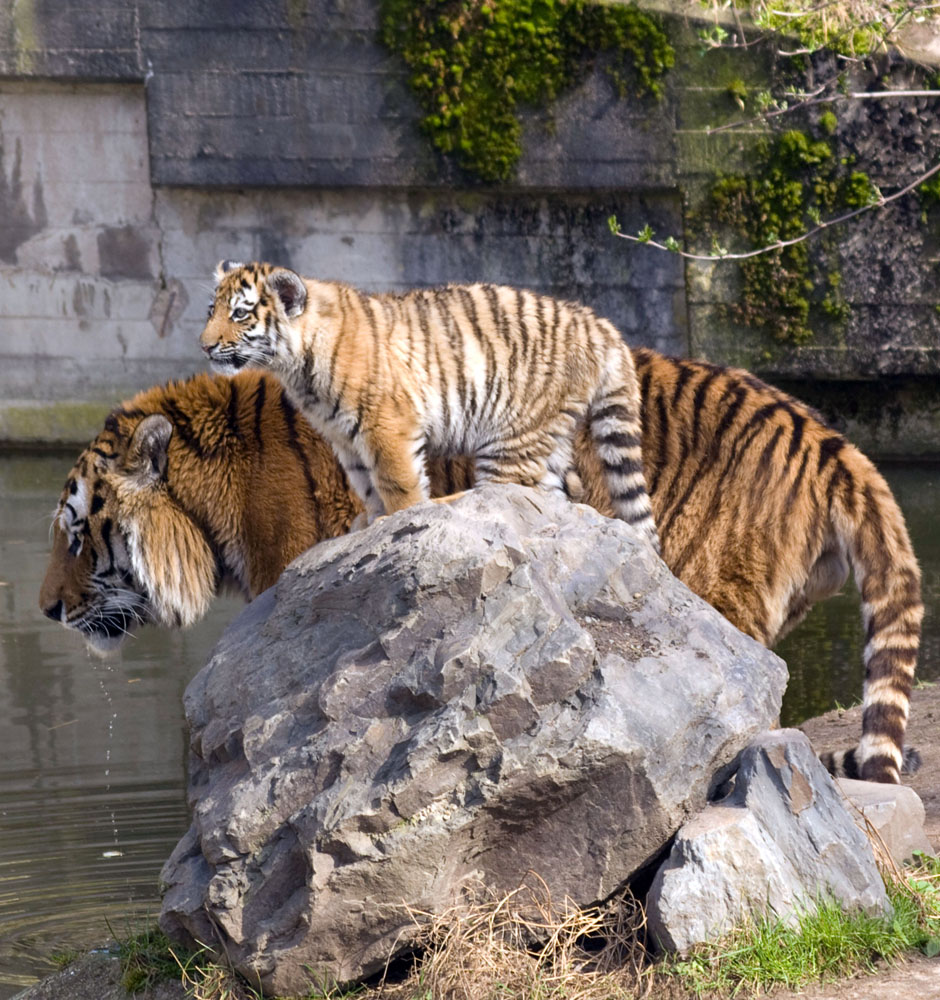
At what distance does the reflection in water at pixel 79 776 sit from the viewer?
3.92m

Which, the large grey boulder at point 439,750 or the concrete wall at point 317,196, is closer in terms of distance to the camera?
the large grey boulder at point 439,750

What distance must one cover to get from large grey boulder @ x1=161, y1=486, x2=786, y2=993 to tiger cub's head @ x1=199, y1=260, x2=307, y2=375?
1.15 m

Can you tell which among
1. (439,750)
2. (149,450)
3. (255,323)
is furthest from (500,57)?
(439,750)

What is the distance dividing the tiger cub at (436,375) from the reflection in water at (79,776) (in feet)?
4.72

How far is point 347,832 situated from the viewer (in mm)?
2816

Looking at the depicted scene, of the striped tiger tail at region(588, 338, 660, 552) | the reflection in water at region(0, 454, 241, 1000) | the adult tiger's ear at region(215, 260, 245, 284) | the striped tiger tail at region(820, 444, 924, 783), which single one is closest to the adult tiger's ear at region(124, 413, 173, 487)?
the adult tiger's ear at region(215, 260, 245, 284)

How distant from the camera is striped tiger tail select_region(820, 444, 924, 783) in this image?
3.82 metres

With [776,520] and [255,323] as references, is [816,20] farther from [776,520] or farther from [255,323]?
[255,323]

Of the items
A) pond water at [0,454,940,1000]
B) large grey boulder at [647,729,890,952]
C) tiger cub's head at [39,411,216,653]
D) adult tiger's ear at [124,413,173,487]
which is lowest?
pond water at [0,454,940,1000]

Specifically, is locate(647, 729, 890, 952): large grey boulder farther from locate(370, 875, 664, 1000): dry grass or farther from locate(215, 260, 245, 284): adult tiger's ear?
locate(215, 260, 245, 284): adult tiger's ear

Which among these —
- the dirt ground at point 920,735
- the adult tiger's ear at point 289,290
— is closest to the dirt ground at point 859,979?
the dirt ground at point 920,735

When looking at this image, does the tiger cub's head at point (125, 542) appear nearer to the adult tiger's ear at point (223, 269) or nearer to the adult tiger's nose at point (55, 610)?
the adult tiger's nose at point (55, 610)

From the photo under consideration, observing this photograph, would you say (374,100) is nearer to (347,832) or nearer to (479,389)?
(479,389)

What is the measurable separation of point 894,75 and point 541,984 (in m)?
8.06
